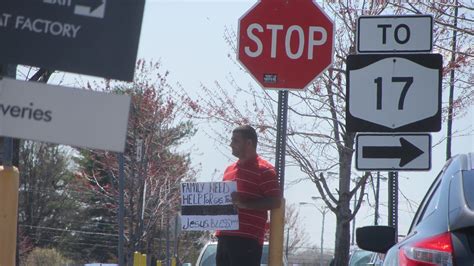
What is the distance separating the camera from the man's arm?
292 inches

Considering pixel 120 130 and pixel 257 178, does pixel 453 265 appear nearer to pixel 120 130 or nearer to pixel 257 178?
pixel 120 130

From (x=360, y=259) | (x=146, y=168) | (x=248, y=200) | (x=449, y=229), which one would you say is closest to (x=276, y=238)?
(x=248, y=200)

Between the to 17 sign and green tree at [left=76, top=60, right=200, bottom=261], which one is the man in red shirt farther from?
green tree at [left=76, top=60, right=200, bottom=261]

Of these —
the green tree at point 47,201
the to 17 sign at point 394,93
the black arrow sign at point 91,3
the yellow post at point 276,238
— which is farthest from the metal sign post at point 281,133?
the green tree at point 47,201

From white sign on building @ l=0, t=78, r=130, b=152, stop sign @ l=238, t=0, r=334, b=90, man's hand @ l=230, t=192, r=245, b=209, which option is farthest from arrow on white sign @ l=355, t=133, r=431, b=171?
white sign on building @ l=0, t=78, r=130, b=152

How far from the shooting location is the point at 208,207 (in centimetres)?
780

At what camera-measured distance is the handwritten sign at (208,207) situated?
7645mm

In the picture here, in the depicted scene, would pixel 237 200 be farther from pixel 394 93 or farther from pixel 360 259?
pixel 360 259

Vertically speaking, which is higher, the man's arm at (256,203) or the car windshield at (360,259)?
the man's arm at (256,203)

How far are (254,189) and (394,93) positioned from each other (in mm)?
1354

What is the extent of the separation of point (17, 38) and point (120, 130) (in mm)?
614

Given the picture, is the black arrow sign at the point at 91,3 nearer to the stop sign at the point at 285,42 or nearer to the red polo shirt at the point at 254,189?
the stop sign at the point at 285,42

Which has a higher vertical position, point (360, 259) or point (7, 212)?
point (360, 259)

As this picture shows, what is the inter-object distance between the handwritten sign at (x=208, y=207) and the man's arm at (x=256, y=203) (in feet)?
0.24
